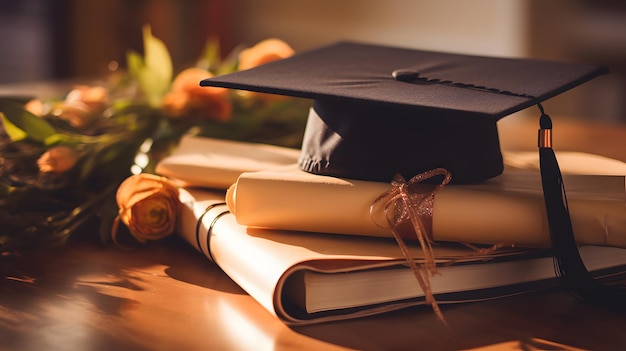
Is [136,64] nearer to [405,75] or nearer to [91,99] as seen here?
[91,99]

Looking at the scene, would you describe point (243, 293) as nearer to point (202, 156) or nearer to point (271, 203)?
point (271, 203)

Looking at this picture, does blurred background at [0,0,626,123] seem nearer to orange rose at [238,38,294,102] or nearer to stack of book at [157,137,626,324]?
orange rose at [238,38,294,102]

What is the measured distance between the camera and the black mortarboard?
0.72m

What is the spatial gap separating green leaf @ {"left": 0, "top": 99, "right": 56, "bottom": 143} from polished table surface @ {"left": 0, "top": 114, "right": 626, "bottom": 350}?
21 centimetres

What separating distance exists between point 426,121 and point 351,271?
172 mm

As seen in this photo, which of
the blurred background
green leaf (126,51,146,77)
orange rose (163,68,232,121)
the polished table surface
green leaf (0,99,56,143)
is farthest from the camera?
the blurred background

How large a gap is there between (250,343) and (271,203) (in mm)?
151

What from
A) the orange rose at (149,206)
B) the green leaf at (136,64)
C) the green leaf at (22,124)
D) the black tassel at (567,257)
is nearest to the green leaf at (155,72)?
the green leaf at (136,64)

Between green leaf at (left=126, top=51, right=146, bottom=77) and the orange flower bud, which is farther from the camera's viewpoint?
green leaf at (left=126, top=51, right=146, bottom=77)

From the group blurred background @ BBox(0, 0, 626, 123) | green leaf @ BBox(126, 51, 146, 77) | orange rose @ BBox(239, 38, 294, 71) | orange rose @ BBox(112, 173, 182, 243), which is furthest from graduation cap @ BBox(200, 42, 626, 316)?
blurred background @ BBox(0, 0, 626, 123)

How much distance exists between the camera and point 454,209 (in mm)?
694

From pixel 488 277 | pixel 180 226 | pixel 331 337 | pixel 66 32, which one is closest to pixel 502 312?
pixel 488 277

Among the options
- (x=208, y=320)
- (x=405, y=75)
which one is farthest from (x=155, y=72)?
(x=208, y=320)

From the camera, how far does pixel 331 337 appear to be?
0.63 meters
